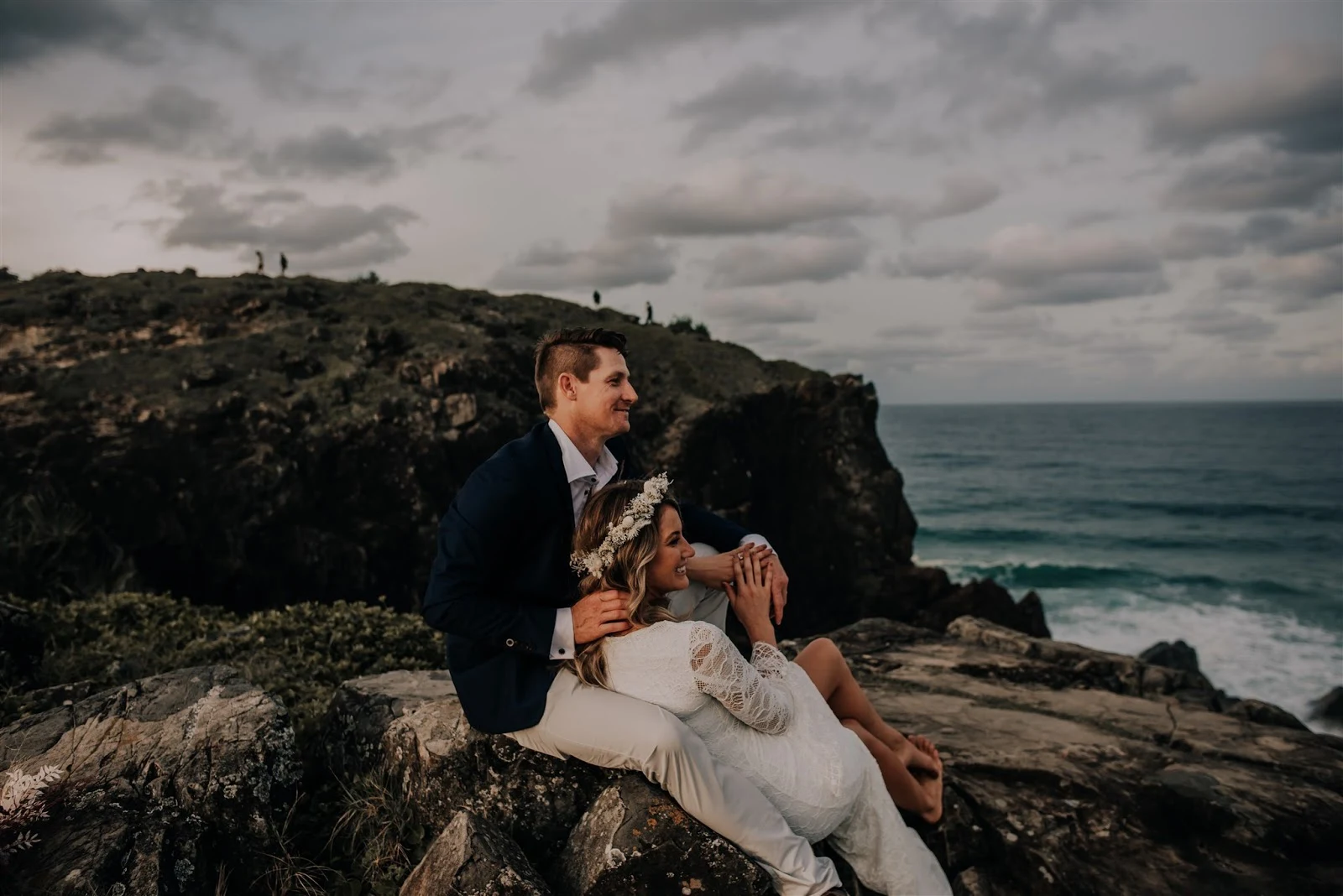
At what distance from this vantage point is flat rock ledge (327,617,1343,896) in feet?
14.0

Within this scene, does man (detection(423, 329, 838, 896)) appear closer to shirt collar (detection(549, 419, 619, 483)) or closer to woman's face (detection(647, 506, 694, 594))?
shirt collar (detection(549, 419, 619, 483))

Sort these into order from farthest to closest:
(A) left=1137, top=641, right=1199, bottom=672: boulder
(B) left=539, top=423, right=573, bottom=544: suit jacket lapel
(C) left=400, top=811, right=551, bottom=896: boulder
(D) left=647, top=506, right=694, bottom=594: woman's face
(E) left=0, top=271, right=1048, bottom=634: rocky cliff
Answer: (A) left=1137, top=641, right=1199, bottom=672: boulder → (E) left=0, top=271, right=1048, bottom=634: rocky cliff → (B) left=539, top=423, right=573, bottom=544: suit jacket lapel → (D) left=647, top=506, right=694, bottom=594: woman's face → (C) left=400, top=811, right=551, bottom=896: boulder

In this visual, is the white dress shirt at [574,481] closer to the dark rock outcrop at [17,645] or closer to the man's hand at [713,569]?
the man's hand at [713,569]

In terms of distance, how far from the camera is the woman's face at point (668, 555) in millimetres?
4703

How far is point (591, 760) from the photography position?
4555 mm

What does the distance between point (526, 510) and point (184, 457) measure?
15805 mm

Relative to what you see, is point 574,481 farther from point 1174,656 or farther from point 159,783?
point 1174,656

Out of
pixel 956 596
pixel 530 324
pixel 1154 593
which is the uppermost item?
pixel 530 324

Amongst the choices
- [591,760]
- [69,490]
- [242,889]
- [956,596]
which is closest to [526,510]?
[591,760]

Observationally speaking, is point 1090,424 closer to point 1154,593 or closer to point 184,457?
point 1154,593

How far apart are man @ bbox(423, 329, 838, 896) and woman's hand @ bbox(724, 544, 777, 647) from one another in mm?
981

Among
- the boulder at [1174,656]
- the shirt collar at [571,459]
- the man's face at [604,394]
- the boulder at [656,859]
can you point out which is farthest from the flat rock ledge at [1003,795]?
the boulder at [1174,656]

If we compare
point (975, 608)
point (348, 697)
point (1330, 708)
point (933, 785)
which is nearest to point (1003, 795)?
point (933, 785)

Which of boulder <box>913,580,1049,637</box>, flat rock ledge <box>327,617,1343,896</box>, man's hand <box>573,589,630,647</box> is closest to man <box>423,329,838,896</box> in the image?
man's hand <box>573,589,630,647</box>
